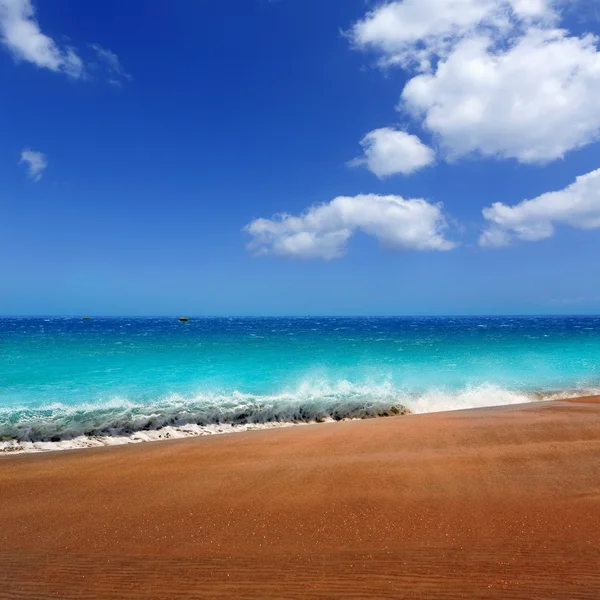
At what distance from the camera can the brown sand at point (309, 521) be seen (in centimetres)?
400

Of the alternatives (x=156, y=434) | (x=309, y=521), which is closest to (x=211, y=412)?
(x=156, y=434)

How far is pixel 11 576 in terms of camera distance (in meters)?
4.24

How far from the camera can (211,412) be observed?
12156 millimetres

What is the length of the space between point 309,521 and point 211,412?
300 inches

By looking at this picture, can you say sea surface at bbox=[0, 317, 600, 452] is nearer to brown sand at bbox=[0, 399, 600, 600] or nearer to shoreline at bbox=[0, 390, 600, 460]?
shoreline at bbox=[0, 390, 600, 460]

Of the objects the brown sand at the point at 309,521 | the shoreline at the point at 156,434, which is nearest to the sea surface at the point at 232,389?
the shoreline at the point at 156,434

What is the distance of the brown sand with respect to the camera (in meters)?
4.00

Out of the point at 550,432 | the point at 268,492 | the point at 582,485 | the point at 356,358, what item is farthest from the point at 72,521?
the point at 356,358

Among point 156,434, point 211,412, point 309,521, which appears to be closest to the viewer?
point 309,521

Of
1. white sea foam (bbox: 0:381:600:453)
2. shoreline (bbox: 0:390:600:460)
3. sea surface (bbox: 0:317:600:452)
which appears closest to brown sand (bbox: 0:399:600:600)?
shoreline (bbox: 0:390:600:460)

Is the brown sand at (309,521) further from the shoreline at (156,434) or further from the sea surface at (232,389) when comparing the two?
the sea surface at (232,389)

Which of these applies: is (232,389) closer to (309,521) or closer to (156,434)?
(156,434)

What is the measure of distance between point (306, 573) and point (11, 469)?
633 cm

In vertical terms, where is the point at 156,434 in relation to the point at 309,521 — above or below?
below
